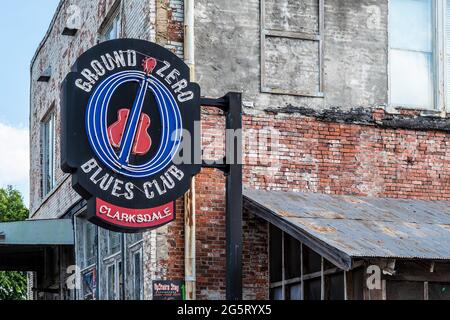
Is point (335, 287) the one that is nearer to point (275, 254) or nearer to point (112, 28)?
point (275, 254)

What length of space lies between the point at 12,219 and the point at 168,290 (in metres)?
31.8

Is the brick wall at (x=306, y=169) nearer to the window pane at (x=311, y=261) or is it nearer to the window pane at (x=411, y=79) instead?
the window pane at (x=411, y=79)

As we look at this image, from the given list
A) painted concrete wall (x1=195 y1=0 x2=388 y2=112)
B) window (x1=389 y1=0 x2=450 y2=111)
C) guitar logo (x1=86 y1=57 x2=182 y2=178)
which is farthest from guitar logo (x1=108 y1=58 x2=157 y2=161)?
window (x1=389 y1=0 x2=450 y2=111)

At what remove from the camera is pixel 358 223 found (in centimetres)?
1434

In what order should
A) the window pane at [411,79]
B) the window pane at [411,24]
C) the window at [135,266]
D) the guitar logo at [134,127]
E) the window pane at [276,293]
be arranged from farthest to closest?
the window pane at [411,24] < the window pane at [411,79] < the window at [135,266] < the window pane at [276,293] < the guitar logo at [134,127]

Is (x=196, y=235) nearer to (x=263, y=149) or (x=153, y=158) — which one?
(x=263, y=149)

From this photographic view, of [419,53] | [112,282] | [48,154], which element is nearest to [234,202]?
[419,53]

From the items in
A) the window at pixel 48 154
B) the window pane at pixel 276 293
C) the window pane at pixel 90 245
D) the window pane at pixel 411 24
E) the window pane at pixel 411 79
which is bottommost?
the window pane at pixel 276 293

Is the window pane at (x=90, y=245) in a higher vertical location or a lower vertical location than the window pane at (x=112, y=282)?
higher

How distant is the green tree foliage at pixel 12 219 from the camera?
4412 centimetres

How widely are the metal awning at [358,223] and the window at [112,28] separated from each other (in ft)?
14.2

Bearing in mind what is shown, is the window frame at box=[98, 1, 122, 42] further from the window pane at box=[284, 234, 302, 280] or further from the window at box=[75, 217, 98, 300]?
the window pane at box=[284, 234, 302, 280]

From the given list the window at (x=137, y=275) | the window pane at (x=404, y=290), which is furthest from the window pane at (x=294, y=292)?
the window at (x=137, y=275)

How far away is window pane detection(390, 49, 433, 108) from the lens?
1730cm
